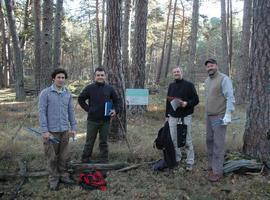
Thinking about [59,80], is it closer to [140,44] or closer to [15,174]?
[15,174]

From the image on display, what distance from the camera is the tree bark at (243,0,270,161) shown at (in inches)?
255

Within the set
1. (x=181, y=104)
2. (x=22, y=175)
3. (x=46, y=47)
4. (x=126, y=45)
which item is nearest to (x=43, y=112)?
(x=22, y=175)

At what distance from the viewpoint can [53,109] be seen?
5.64 metres

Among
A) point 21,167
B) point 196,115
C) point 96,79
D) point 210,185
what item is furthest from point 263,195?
point 196,115

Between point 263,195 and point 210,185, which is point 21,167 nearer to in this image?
point 210,185

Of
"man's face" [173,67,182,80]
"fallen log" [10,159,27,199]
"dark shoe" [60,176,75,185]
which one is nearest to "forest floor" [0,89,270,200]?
"fallen log" [10,159,27,199]

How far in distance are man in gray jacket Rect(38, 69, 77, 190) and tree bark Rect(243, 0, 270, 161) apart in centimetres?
372

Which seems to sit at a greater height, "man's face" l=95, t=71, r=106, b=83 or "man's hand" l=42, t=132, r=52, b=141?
"man's face" l=95, t=71, r=106, b=83

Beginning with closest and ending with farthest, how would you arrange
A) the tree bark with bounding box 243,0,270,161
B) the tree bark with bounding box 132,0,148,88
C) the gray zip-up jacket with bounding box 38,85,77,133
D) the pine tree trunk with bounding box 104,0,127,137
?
the gray zip-up jacket with bounding box 38,85,77,133, the tree bark with bounding box 243,0,270,161, the pine tree trunk with bounding box 104,0,127,137, the tree bark with bounding box 132,0,148,88

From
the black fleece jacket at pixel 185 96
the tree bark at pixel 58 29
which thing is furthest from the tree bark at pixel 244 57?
the black fleece jacket at pixel 185 96

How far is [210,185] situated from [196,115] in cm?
664

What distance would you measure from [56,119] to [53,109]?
19cm

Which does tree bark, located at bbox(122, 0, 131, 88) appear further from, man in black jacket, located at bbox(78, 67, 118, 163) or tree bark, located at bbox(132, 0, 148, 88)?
man in black jacket, located at bbox(78, 67, 118, 163)

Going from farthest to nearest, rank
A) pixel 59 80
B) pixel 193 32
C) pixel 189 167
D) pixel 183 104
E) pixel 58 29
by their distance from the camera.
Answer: pixel 193 32 → pixel 58 29 → pixel 189 167 → pixel 183 104 → pixel 59 80
